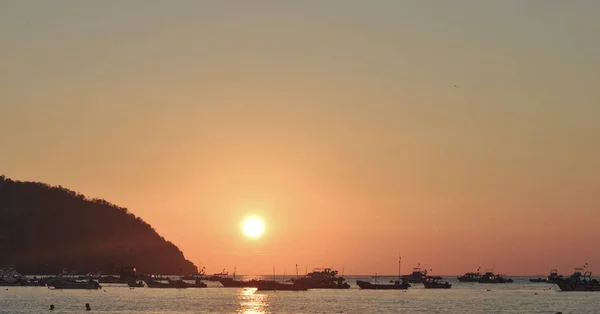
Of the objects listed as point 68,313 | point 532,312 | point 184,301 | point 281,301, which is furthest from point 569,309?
point 68,313

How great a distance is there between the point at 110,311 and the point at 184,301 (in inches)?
1344

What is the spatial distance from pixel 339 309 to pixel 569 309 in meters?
38.9

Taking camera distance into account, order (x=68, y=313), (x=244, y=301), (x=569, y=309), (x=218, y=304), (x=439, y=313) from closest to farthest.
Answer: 1. (x=68, y=313)
2. (x=439, y=313)
3. (x=569, y=309)
4. (x=218, y=304)
5. (x=244, y=301)

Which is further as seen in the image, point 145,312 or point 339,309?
point 339,309

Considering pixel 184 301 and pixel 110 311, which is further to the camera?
pixel 184 301

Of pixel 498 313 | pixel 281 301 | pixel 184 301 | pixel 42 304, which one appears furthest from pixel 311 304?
pixel 42 304

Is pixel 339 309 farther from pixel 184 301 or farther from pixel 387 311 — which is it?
pixel 184 301

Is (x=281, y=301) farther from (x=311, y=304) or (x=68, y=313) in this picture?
(x=68, y=313)

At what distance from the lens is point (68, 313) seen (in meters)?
126

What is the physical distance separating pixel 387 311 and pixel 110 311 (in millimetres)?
42862

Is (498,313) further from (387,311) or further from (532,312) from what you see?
(387,311)

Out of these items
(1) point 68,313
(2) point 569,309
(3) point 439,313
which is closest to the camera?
(1) point 68,313

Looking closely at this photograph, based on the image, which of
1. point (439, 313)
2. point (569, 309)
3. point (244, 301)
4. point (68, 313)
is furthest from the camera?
point (244, 301)

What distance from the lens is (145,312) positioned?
129250mm
